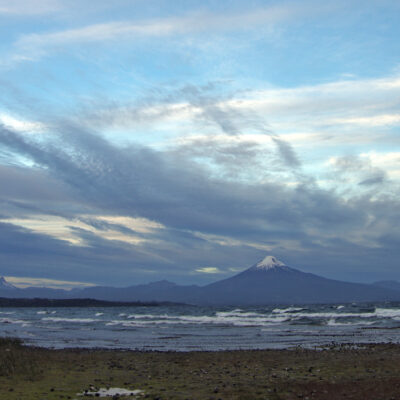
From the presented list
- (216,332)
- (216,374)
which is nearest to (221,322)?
(216,332)

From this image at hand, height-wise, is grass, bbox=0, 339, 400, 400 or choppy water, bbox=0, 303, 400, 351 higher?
grass, bbox=0, 339, 400, 400

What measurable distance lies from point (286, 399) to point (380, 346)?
60.9ft

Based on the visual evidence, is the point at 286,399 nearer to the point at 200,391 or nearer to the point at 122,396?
the point at 200,391

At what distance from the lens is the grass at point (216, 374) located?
644 inches

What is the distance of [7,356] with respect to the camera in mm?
24422

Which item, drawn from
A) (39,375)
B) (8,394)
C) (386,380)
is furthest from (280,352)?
(8,394)

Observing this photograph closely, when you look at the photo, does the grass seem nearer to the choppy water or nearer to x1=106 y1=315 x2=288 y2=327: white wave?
the choppy water

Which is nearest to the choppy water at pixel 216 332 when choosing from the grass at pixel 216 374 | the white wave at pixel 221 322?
the white wave at pixel 221 322

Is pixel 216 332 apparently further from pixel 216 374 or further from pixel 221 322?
pixel 216 374

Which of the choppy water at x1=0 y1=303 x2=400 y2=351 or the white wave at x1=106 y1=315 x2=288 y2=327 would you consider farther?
the white wave at x1=106 y1=315 x2=288 y2=327

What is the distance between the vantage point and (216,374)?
21016mm

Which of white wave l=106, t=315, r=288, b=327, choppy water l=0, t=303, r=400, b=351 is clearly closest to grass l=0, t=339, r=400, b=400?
choppy water l=0, t=303, r=400, b=351

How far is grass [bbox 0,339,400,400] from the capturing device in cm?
1636

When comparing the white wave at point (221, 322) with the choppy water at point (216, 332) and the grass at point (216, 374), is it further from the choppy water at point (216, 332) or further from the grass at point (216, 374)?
the grass at point (216, 374)
